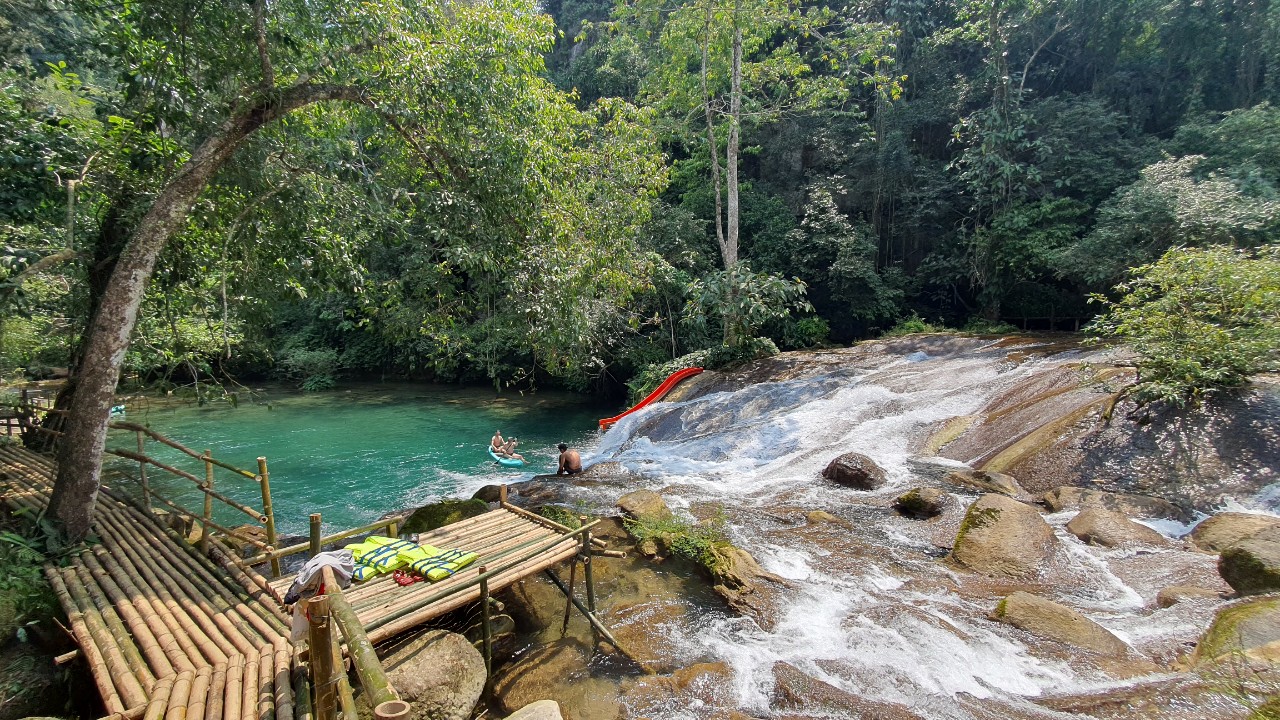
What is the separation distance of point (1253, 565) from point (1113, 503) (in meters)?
2.19

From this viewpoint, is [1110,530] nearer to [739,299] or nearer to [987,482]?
[987,482]

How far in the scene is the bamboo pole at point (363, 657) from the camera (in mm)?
2352

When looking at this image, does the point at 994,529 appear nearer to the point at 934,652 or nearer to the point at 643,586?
the point at 934,652

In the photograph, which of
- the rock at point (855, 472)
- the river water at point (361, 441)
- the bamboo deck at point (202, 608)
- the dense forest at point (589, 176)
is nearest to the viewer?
the bamboo deck at point (202, 608)

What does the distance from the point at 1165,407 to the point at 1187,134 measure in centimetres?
1395

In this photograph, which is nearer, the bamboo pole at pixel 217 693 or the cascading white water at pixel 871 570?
the bamboo pole at pixel 217 693

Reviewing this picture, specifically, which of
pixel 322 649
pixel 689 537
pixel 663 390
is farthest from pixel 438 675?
pixel 663 390

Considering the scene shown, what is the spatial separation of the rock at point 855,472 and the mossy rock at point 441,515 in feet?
17.5

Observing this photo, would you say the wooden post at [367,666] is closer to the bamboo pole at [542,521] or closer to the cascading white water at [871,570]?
the cascading white water at [871,570]

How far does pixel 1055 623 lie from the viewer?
511 cm

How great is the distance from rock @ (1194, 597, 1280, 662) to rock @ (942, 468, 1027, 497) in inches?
145

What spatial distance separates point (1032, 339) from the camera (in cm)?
1560

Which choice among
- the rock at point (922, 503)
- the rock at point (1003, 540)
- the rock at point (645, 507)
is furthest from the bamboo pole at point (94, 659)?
the rock at point (922, 503)

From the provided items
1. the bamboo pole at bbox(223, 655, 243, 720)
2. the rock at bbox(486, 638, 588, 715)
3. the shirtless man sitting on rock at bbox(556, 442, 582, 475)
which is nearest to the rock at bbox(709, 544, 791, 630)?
the rock at bbox(486, 638, 588, 715)
